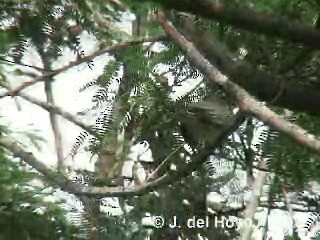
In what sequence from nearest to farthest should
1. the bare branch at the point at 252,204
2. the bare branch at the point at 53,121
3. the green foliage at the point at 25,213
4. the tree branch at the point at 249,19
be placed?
the tree branch at the point at 249,19 < the green foliage at the point at 25,213 < the bare branch at the point at 252,204 < the bare branch at the point at 53,121

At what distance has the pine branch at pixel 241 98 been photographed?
73 centimetres

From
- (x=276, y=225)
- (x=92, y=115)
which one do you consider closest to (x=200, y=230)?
(x=276, y=225)

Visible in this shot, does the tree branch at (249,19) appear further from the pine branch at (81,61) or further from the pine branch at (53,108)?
the pine branch at (53,108)

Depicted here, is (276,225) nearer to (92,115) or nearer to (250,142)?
(250,142)

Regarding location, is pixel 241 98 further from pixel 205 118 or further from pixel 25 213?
pixel 25 213

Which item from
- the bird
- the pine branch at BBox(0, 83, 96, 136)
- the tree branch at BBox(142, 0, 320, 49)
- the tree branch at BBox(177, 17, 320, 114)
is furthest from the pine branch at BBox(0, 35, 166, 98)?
the tree branch at BBox(142, 0, 320, 49)

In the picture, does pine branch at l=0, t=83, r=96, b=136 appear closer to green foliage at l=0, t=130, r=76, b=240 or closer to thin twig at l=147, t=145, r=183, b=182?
thin twig at l=147, t=145, r=183, b=182

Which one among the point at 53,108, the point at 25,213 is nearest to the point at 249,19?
the point at 25,213

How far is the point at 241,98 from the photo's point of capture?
2.66ft

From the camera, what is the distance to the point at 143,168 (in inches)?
43.1

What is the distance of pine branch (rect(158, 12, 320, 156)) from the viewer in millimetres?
735

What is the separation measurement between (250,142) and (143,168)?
0.26 m

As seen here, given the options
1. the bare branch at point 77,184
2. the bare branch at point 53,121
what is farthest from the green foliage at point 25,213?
the bare branch at point 53,121

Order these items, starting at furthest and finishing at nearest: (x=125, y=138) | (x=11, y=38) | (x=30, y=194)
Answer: (x=125, y=138) < (x=11, y=38) < (x=30, y=194)
